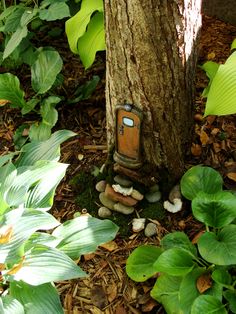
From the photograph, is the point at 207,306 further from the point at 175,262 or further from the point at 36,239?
the point at 36,239

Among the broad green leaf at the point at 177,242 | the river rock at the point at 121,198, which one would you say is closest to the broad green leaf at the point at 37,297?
the broad green leaf at the point at 177,242

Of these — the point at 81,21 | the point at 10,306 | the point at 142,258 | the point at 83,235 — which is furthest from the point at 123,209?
the point at 81,21

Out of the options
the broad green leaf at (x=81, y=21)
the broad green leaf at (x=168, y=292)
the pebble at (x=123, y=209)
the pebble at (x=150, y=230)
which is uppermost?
the broad green leaf at (x=81, y=21)

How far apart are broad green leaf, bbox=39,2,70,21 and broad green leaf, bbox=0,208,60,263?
1.05 meters

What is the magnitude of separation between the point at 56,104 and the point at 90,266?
0.95 meters

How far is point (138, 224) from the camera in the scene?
2027 mm

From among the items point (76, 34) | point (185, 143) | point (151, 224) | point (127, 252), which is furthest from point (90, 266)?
point (76, 34)

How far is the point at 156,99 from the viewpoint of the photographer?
181 cm

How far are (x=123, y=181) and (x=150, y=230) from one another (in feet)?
0.81

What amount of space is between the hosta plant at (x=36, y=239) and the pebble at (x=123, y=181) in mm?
352

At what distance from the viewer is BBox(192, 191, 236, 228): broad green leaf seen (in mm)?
1673

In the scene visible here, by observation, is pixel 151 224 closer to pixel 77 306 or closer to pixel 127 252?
pixel 127 252

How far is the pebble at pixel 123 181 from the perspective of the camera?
206cm

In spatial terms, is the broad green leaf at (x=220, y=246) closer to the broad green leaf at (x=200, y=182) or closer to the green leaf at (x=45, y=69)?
the broad green leaf at (x=200, y=182)
